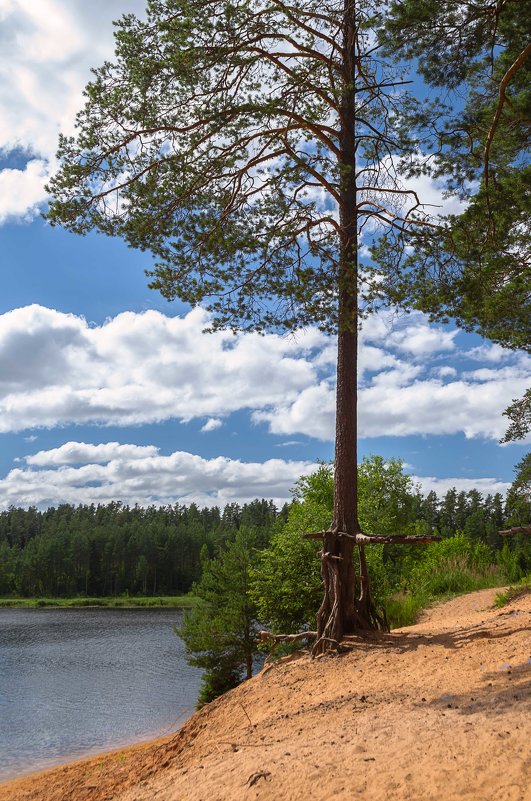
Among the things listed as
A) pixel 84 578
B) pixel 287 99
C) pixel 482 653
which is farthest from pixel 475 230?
pixel 84 578

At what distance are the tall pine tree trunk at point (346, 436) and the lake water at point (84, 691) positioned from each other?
32.7 ft

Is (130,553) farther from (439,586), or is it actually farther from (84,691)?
(439,586)

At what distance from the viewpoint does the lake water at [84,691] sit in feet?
56.2

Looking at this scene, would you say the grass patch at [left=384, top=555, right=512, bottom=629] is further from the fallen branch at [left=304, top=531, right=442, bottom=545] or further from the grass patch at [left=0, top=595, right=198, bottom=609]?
the grass patch at [left=0, top=595, right=198, bottom=609]

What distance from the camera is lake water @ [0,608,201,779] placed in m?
17.1

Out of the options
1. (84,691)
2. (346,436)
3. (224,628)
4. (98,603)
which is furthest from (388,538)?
(98,603)

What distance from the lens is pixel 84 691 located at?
2425cm

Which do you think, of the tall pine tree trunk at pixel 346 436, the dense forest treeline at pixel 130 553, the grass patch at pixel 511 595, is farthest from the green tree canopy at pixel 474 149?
the dense forest treeline at pixel 130 553

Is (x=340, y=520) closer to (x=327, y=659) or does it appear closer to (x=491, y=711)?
(x=327, y=659)

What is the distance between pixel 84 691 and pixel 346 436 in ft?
64.0

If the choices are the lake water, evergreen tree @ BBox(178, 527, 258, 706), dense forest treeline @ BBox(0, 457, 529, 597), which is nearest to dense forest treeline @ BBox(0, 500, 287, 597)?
dense forest treeline @ BBox(0, 457, 529, 597)

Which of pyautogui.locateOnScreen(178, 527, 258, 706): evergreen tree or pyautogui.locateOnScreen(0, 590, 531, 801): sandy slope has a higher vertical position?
pyautogui.locateOnScreen(0, 590, 531, 801): sandy slope

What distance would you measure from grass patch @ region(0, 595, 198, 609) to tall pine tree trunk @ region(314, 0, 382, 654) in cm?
6883

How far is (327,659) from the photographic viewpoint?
896cm
